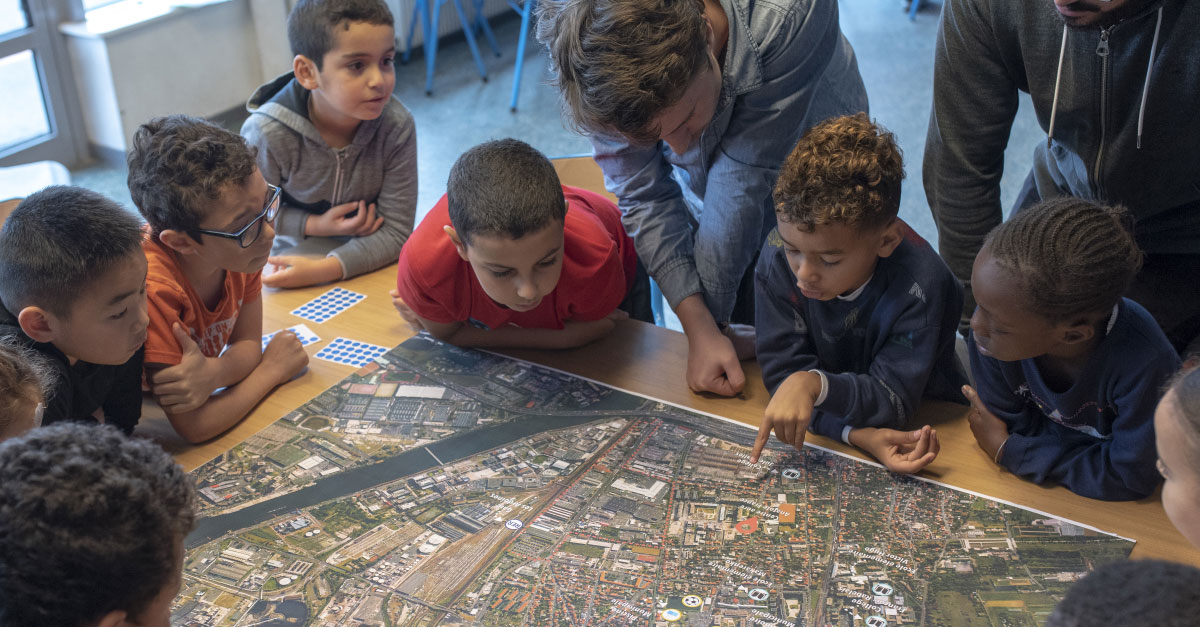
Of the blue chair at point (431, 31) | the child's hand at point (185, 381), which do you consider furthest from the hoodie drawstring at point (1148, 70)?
the blue chair at point (431, 31)

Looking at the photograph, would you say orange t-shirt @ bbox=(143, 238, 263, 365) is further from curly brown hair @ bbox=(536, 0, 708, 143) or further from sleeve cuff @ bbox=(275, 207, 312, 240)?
curly brown hair @ bbox=(536, 0, 708, 143)

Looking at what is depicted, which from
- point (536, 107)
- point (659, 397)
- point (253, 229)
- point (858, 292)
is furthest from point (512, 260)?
point (536, 107)

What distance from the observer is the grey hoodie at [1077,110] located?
1.38 meters

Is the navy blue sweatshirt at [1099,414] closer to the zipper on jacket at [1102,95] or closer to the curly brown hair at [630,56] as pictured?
the zipper on jacket at [1102,95]

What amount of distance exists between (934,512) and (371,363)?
3.10 feet

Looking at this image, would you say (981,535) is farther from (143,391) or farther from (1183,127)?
(143,391)

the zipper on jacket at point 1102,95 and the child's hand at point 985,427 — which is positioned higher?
the zipper on jacket at point 1102,95

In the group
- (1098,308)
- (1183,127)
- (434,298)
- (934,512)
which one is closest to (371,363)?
(434,298)

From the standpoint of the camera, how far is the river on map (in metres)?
1.26

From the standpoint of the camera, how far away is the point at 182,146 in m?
1.50

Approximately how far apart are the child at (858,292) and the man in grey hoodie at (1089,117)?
267 mm

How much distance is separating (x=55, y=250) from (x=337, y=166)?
2.82 ft

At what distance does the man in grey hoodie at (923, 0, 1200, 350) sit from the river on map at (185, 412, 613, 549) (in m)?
0.78

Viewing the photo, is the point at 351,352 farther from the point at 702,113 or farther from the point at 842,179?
the point at 842,179
